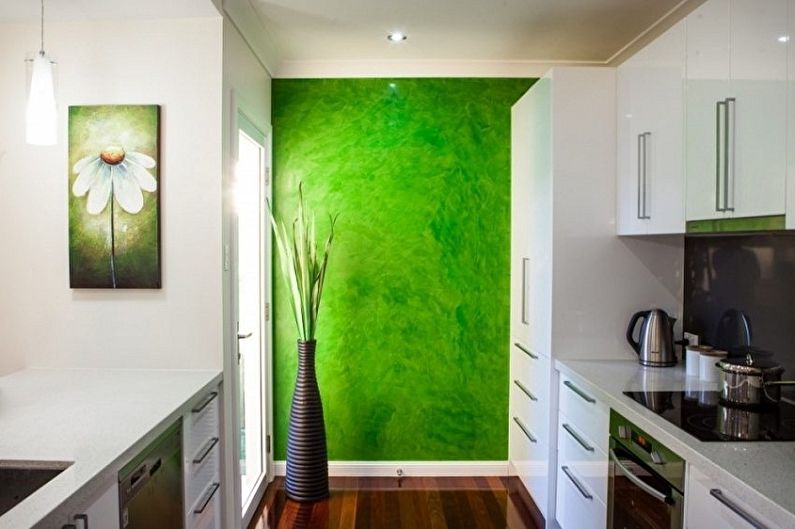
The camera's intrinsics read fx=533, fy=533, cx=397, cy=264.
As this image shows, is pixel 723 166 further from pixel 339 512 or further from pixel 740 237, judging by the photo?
pixel 339 512

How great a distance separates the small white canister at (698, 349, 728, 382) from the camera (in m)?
2.15

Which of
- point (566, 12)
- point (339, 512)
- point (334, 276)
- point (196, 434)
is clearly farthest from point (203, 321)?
point (566, 12)

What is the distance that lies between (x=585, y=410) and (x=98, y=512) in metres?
1.78

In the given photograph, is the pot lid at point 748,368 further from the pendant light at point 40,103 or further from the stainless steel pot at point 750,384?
the pendant light at point 40,103

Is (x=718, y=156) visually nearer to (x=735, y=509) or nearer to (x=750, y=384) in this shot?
(x=750, y=384)

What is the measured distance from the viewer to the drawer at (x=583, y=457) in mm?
2062

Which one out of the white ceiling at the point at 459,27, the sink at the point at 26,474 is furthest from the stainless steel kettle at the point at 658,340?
the sink at the point at 26,474

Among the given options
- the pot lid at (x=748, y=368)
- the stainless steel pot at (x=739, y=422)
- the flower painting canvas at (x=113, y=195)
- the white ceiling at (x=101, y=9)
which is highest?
the white ceiling at (x=101, y=9)

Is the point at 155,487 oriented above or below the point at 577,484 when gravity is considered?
above

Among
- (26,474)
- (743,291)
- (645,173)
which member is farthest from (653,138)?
(26,474)

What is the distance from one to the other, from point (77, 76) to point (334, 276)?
1660 millimetres

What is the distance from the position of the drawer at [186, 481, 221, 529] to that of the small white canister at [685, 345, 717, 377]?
203 cm

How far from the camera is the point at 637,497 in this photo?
178cm

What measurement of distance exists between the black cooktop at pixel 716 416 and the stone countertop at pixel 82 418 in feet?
5.22
